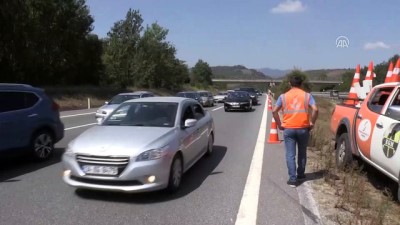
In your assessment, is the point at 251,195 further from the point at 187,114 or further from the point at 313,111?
the point at 187,114

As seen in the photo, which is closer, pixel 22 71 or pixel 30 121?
pixel 30 121

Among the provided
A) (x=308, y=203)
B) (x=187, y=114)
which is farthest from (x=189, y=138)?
(x=308, y=203)

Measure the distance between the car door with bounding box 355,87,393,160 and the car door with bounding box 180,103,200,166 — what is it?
284 cm

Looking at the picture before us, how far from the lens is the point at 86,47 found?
45781mm

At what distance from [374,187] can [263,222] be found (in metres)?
2.96

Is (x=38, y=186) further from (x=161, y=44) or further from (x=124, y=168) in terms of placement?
(x=161, y=44)

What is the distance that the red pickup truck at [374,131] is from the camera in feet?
19.4

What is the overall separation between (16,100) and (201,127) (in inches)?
144

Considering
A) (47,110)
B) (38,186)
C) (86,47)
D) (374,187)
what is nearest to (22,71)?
(86,47)

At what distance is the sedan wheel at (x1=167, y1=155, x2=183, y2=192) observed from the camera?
6453 mm

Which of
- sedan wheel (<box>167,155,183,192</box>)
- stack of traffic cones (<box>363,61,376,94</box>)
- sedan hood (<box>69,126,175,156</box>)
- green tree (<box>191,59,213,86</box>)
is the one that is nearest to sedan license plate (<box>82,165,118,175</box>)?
sedan hood (<box>69,126,175,156</box>)

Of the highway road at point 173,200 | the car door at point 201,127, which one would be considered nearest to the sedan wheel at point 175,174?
the highway road at point 173,200

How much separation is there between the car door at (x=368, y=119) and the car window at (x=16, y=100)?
6306 mm

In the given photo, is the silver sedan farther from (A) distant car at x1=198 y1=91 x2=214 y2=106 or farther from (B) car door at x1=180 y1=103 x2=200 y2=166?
(A) distant car at x1=198 y1=91 x2=214 y2=106
